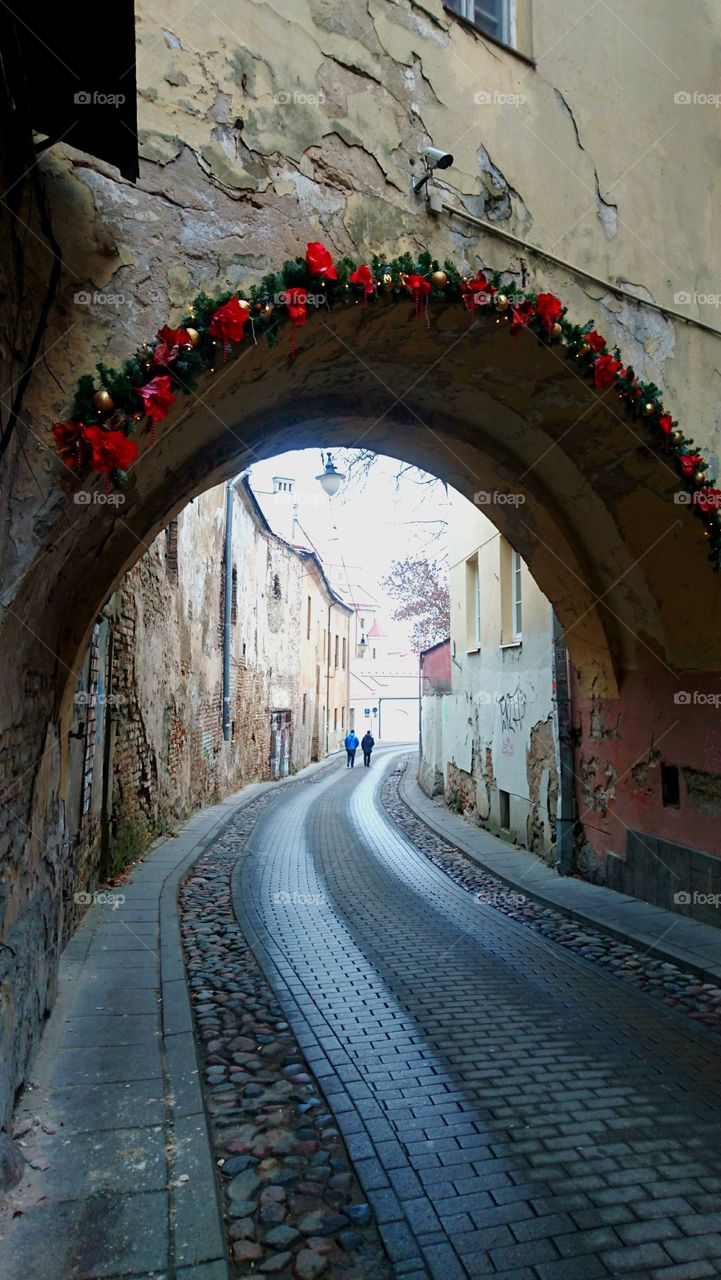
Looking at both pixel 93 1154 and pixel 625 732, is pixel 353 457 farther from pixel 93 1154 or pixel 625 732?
pixel 93 1154

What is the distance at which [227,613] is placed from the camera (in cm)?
1794

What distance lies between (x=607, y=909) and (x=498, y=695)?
17.4 feet

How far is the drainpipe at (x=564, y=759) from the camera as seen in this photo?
9891mm

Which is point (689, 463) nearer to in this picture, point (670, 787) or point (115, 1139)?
point (670, 787)

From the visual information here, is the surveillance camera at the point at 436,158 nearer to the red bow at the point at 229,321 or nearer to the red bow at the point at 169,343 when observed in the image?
the red bow at the point at 229,321

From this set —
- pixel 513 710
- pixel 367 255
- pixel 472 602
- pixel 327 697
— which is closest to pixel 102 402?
pixel 367 255

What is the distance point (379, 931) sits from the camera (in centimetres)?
725

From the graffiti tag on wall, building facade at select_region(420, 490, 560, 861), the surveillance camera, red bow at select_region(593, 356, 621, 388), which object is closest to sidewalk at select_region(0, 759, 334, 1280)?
red bow at select_region(593, 356, 621, 388)

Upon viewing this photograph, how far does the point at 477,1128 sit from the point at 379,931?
11.5 feet

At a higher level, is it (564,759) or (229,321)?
(229,321)

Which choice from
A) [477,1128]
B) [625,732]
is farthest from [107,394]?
[625,732]

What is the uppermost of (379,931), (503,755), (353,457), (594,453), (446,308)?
(353,457)

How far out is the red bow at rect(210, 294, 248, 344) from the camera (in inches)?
160

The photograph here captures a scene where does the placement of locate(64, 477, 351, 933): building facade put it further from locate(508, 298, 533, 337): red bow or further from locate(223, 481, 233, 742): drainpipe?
locate(508, 298, 533, 337): red bow
